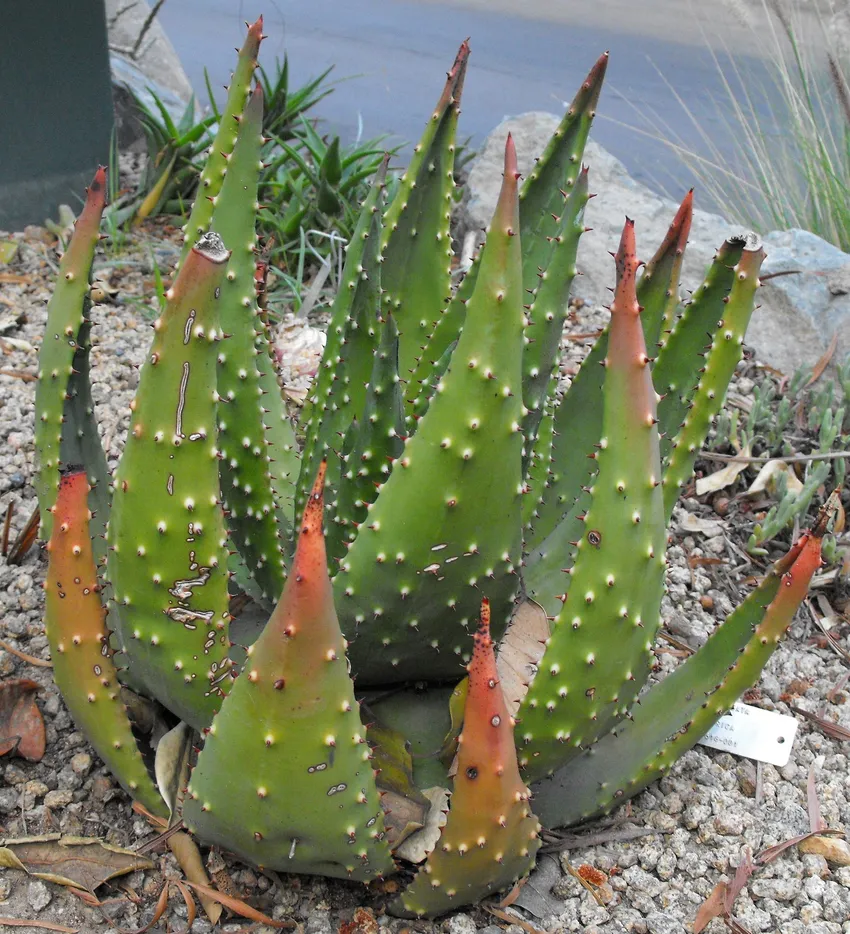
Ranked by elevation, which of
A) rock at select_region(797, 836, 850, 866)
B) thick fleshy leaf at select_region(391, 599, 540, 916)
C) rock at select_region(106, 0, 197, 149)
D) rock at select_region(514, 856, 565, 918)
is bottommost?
rock at select_region(797, 836, 850, 866)

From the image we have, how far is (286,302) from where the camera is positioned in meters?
3.06

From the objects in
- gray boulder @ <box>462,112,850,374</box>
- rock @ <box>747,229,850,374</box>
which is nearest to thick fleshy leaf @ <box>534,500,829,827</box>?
gray boulder @ <box>462,112,850,374</box>

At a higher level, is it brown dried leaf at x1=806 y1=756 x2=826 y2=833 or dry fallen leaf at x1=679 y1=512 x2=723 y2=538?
dry fallen leaf at x1=679 y1=512 x2=723 y2=538

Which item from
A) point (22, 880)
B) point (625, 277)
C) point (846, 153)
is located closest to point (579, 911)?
point (22, 880)

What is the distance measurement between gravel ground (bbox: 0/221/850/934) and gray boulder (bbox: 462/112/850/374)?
50.2 inches

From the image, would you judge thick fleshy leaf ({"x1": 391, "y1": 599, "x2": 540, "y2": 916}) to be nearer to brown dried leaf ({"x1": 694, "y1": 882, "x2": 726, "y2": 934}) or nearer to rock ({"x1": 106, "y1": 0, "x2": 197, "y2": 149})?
brown dried leaf ({"x1": 694, "y1": 882, "x2": 726, "y2": 934})

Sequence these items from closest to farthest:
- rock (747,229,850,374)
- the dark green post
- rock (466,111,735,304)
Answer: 1. rock (747,229,850,374)
2. the dark green post
3. rock (466,111,735,304)

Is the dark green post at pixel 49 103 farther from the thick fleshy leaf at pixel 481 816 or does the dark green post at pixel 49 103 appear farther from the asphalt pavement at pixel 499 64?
the thick fleshy leaf at pixel 481 816

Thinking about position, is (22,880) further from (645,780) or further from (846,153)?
(846,153)

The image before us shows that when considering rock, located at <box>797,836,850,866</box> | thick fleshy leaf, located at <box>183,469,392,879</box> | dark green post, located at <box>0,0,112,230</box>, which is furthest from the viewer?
dark green post, located at <box>0,0,112,230</box>

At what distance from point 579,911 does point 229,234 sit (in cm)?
100

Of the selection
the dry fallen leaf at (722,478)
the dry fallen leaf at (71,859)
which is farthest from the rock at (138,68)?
the dry fallen leaf at (71,859)

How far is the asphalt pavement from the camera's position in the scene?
392 cm

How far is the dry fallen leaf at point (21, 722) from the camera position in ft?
4.34
